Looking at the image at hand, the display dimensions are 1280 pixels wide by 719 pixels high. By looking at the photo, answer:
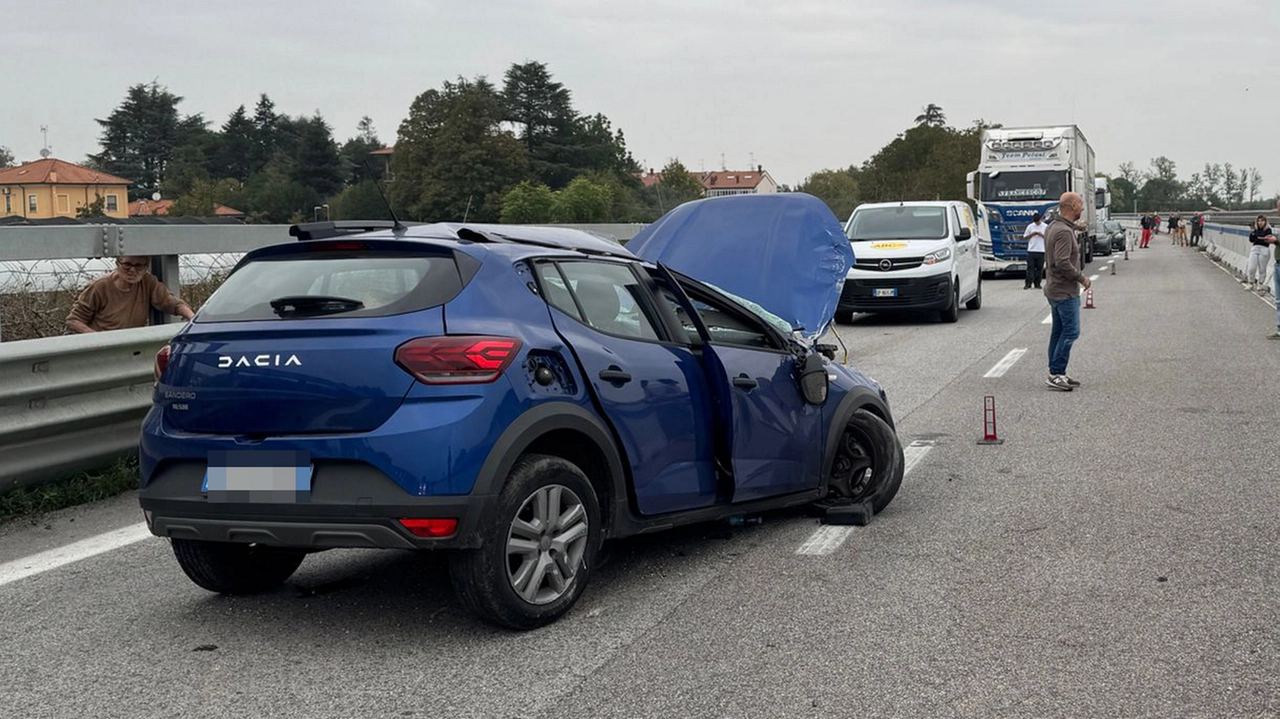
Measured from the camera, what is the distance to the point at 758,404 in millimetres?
5992

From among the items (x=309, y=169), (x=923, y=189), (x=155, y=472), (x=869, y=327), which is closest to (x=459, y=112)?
(x=309, y=169)

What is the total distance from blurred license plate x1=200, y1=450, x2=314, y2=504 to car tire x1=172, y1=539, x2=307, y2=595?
48cm

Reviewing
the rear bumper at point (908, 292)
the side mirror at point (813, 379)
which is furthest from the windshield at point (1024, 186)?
the side mirror at point (813, 379)

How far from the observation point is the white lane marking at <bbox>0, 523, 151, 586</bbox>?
5934 mm

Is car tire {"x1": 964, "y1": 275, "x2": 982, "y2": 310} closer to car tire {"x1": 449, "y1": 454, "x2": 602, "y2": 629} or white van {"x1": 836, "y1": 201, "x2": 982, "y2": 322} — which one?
white van {"x1": 836, "y1": 201, "x2": 982, "y2": 322}

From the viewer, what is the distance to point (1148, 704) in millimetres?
4027

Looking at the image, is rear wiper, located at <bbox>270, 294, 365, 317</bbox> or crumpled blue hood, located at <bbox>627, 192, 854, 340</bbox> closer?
rear wiper, located at <bbox>270, 294, 365, 317</bbox>

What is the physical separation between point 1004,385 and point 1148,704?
8.96 m

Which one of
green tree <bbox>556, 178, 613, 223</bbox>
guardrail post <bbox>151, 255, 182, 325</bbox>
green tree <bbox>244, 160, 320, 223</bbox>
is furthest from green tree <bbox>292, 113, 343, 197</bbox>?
guardrail post <bbox>151, 255, 182, 325</bbox>

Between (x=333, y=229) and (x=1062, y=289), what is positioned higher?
(x=333, y=229)

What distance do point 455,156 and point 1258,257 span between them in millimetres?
81077

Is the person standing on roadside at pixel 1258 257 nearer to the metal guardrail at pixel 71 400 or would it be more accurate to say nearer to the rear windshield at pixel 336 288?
the metal guardrail at pixel 71 400

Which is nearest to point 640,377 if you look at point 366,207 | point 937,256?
point 937,256

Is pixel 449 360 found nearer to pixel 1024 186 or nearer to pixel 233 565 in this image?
pixel 233 565
